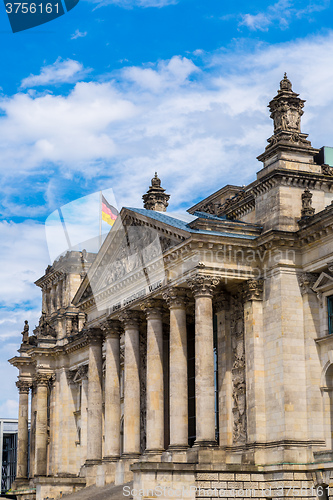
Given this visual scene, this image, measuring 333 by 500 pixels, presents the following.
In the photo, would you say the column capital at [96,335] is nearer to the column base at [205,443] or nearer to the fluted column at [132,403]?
the fluted column at [132,403]

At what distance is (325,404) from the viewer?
37938mm

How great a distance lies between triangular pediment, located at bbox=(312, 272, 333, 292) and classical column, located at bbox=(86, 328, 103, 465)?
17.9m

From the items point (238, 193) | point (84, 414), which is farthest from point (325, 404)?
point (84, 414)

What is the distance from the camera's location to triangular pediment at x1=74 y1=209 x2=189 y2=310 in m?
43.0

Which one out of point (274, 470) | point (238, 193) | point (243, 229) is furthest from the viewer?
point (238, 193)

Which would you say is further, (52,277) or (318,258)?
(52,277)

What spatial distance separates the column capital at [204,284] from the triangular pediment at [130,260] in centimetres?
211

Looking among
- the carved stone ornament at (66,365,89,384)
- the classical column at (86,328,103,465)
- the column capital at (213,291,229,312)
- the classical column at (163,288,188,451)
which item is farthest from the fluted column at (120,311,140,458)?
the carved stone ornament at (66,365,89,384)

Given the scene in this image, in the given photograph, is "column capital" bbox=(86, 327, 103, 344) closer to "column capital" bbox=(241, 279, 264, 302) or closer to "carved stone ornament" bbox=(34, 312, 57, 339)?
"column capital" bbox=(241, 279, 264, 302)

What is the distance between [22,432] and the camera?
241 ft

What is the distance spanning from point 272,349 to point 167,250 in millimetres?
7360

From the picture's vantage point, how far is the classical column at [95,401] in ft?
165

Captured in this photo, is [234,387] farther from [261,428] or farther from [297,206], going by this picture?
[297,206]


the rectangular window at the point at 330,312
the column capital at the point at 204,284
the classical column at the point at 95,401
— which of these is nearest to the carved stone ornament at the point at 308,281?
the rectangular window at the point at 330,312
